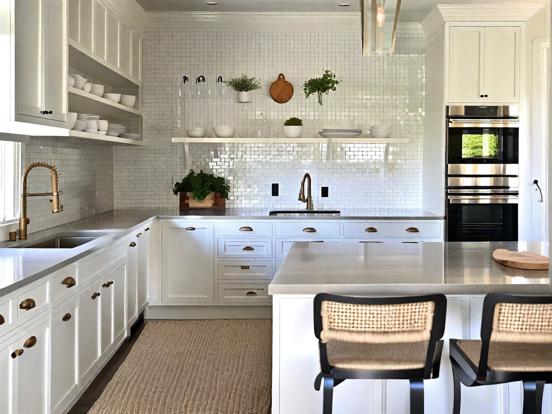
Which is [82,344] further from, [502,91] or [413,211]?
[502,91]

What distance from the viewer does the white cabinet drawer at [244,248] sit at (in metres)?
5.35

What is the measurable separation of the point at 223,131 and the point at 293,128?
623 mm

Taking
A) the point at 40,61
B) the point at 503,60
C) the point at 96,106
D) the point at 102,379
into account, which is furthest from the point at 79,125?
the point at 503,60

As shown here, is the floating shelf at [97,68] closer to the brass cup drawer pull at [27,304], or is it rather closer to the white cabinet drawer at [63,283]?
the white cabinet drawer at [63,283]

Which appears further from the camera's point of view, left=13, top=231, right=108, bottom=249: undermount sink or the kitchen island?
left=13, top=231, right=108, bottom=249: undermount sink

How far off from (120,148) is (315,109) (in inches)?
73.2

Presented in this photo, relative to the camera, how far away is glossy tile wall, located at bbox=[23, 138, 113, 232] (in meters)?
4.23

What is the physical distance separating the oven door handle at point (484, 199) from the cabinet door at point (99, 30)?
298cm

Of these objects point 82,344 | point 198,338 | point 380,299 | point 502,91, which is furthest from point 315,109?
point 380,299

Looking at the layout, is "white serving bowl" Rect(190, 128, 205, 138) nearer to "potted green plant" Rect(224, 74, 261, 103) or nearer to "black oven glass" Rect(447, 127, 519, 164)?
"potted green plant" Rect(224, 74, 261, 103)

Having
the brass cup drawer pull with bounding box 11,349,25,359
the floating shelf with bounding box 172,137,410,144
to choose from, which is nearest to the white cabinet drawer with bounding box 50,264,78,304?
the brass cup drawer pull with bounding box 11,349,25,359

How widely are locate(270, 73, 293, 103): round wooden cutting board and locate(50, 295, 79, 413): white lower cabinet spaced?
332 centimetres

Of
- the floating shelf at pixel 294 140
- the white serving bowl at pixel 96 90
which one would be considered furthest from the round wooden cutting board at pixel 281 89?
the white serving bowl at pixel 96 90

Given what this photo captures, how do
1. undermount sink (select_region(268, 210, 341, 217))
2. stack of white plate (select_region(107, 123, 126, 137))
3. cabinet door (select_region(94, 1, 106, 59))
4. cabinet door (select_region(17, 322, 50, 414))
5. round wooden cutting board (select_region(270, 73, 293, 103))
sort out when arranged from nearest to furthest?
1. cabinet door (select_region(17, 322, 50, 414))
2. cabinet door (select_region(94, 1, 106, 59))
3. stack of white plate (select_region(107, 123, 126, 137))
4. undermount sink (select_region(268, 210, 341, 217))
5. round wooden cutting board (select_region(270, 73, 293, 103))
